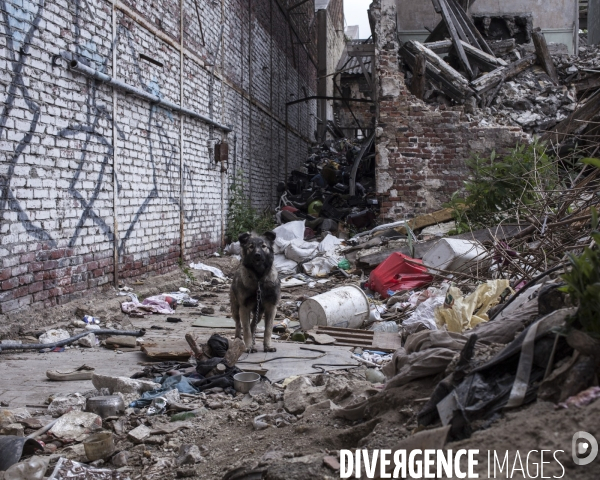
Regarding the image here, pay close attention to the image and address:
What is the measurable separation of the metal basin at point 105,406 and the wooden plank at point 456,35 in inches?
474

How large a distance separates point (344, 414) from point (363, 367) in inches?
73.4

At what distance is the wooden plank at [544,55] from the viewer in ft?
44.3

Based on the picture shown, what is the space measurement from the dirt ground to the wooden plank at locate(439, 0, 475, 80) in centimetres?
1055

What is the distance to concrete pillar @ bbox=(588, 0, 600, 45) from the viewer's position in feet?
67.5

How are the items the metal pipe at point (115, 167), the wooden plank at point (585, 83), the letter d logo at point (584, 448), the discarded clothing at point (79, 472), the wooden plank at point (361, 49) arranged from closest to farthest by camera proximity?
the letter d logo at point (584, 448) < the discarded clothing at point (79, 472) < the metal pipe at point (115, 167) < the wooden plank at point (585, 83) < the wooden plank at point (361, 49)

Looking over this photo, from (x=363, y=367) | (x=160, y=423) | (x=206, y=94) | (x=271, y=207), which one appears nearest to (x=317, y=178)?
(x=271, y=207)

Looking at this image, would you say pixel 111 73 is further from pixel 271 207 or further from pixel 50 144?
pixel 271 207

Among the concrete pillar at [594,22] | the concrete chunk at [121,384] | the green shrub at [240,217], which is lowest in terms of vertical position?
the concrete chunk at [121,384]

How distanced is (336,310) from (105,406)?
11.1 feet

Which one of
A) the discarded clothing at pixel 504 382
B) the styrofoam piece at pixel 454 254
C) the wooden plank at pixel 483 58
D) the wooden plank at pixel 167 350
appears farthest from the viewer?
the wooden plank at pixel 483 58

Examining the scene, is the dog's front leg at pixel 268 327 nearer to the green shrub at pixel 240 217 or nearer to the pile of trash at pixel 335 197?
the green shrub at pixel 240 217

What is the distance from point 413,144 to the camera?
42.0 feet

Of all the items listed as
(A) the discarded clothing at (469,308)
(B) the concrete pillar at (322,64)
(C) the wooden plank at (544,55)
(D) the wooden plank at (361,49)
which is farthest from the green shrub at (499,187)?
(B) the concrete pillar at (322,64)

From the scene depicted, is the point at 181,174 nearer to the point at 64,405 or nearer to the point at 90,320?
the point at 90,320
